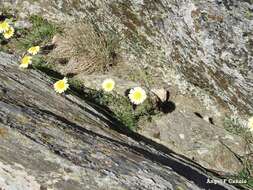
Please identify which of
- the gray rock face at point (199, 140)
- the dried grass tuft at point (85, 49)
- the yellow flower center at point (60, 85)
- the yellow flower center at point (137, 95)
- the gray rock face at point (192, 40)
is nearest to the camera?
the yellow flower center at point (60, 85)

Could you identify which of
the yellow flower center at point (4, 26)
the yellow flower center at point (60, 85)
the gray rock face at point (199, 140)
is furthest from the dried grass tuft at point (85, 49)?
Result: the yellow flower center at point (60, 85)

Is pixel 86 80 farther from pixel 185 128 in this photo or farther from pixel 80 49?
pixel 185 128

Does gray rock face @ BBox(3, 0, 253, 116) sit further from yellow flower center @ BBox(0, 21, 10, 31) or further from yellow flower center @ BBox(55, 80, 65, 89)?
yellow flower center @ BBox(55, 80, 65, 89)

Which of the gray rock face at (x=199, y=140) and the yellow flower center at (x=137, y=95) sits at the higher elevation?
the yellow flower center at (x=137, y=95)

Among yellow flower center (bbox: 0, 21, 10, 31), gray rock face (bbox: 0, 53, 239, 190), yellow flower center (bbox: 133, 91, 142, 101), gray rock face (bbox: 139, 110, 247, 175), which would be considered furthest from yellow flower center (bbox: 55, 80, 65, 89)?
yellow flower center (bbox: 0, 21, 10, 31)

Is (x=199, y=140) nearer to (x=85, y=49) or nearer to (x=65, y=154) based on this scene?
(x=85, y=49)

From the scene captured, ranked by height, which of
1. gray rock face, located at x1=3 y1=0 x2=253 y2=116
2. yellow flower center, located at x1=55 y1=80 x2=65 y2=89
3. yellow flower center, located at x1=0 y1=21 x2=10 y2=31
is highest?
gray rock face, located at x1=3 y1=0 x2=253 y2=116

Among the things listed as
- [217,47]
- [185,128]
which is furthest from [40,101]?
[217,47]

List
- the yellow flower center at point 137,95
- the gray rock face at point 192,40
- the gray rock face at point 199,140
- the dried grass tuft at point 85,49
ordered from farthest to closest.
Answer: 1. the dried grass tuft at point 85,49
2. the gray rock face at point 192,40
3. the yellow flower center at point 137,95
4. the gray rock face at point 199,140

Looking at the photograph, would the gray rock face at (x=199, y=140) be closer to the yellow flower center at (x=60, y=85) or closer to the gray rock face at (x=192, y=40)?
the gray rock face at (x=192, y=40)
